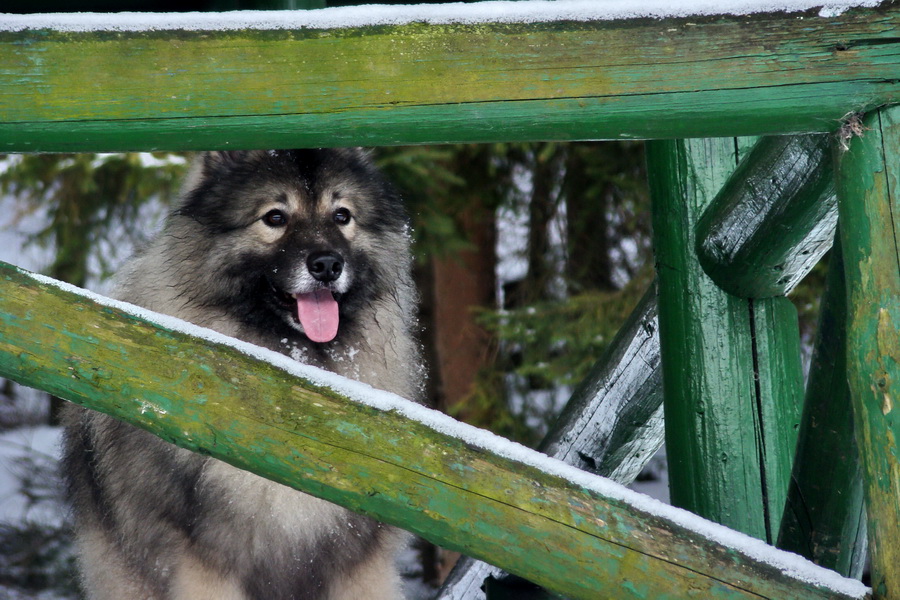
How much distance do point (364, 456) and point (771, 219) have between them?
3.84 ft

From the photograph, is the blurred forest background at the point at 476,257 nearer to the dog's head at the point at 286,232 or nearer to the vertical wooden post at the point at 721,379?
the dog's head at the point at 286,232

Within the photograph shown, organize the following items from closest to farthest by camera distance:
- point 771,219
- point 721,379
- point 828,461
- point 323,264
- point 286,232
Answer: point 828,461
point 771,219
point 721,379
point 323,264
point 286,232

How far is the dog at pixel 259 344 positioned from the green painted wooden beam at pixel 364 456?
1084mm

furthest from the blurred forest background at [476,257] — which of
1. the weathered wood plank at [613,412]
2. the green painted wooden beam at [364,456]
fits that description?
the green painted wooden beam at [364,456]

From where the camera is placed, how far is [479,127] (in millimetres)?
1564

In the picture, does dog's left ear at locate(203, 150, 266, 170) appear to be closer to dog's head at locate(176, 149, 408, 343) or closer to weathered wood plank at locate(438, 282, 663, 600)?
dog's head at locate(176, 149, 408, 343)

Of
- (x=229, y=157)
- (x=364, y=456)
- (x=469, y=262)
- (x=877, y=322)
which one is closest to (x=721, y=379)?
(x=877, y=322)

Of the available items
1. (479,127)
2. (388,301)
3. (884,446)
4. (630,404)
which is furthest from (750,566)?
(388,301)

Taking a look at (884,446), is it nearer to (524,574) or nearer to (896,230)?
(896,230)

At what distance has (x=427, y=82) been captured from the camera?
1546 millimetres

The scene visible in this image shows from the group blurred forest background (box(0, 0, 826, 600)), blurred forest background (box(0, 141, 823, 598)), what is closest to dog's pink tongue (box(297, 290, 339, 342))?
blurred forest background (box(0, 0, 826, 600))

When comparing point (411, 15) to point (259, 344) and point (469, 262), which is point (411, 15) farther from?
point (469, 262)

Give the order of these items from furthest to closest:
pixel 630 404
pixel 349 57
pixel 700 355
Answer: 1. pixel 630 404
2. pixel 700 355
3. pixel 349 57

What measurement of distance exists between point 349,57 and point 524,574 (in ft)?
2.78
